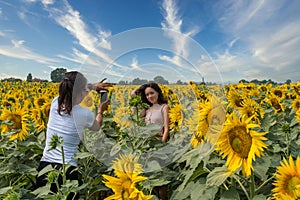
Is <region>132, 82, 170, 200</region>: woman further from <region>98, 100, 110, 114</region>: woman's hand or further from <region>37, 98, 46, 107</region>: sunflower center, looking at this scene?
<region>37, 98, 46, 107</region>: sunflower center

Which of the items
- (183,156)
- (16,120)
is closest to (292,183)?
(183,156)

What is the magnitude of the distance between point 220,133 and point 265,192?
0.60 meters

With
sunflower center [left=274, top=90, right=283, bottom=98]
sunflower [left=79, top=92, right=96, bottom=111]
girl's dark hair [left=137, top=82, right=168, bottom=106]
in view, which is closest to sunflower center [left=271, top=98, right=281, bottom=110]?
sunflower center [left=274, top=90, right=283, bottom=98]

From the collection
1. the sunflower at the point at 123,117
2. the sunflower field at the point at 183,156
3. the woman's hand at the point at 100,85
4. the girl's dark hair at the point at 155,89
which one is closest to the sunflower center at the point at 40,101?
the sunflower field at the point at 183,156

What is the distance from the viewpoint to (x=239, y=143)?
167 cm

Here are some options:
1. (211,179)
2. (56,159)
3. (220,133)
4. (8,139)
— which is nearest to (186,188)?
(211,179)

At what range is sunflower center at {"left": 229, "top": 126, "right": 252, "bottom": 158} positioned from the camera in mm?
1627

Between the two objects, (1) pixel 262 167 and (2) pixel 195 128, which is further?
(2) pixel 195 128

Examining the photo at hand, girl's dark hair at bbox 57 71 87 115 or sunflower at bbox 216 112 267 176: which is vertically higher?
girl's dark hair at bbox 57 71 87 115

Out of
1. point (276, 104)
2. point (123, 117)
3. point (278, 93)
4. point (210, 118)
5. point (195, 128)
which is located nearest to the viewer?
point (210, 118)

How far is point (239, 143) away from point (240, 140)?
20 millimetres

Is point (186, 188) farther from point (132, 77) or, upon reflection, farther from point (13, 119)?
point (13, 119)

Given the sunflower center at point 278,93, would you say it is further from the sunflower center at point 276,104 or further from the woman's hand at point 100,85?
the woman's hand at point 100,85

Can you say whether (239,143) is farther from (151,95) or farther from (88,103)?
(151,95)
